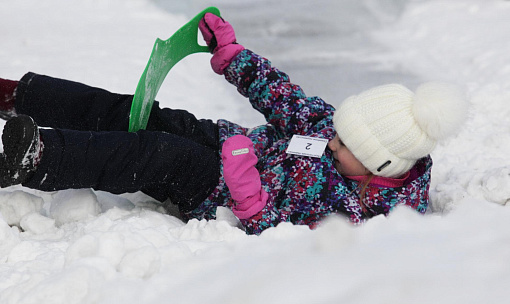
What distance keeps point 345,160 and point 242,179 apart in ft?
0.88

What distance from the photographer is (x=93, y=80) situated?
7.35 feet

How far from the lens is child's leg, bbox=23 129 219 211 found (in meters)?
1.27

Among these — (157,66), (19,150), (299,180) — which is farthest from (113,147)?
(299,180)

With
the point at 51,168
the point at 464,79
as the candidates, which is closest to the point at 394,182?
the point at 51,168

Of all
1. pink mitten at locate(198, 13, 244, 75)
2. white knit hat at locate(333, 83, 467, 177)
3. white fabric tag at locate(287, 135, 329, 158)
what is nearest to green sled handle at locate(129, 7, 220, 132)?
pink mitten at locate(198, 13, 244, 75)

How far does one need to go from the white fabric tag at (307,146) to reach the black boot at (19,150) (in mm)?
596

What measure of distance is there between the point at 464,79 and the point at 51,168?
1802 mm

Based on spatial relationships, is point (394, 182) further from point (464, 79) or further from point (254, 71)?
point (464, 79)

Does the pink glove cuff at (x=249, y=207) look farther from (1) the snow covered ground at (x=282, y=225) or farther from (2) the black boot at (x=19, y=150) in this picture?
(2) the black boot at (x=19, y=150)

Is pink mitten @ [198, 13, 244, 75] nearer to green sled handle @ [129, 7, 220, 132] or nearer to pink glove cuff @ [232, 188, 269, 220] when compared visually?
green sled handle @ [129, 7, 220, 132]

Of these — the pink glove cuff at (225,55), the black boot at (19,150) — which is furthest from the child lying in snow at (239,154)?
the pink glove cuff at (225,55)

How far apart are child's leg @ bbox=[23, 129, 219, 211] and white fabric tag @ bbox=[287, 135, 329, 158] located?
0.19 m

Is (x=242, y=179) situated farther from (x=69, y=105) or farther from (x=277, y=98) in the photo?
(x=69, y=105)

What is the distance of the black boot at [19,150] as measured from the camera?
1204 mm
